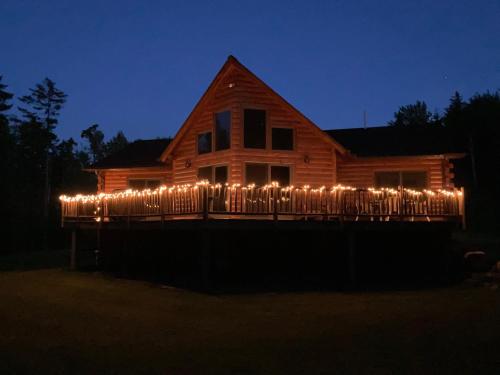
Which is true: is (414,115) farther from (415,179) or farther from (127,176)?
(127,176)

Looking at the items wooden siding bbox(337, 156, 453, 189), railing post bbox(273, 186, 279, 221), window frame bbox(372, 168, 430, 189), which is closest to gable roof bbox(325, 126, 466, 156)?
wooden siding bbox(337, 156, 453, 189)

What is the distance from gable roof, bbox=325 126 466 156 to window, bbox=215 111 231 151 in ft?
18.7

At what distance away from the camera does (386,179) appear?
74.6ft

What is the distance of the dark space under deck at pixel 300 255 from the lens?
1717cm

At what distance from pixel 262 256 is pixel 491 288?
730 centimetres

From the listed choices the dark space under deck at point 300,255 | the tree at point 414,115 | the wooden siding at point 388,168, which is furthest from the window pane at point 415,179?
the tree at point 414,115

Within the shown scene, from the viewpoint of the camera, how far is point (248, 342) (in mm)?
9484

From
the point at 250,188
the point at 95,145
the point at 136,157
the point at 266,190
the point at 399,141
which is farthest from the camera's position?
the point at 95,145

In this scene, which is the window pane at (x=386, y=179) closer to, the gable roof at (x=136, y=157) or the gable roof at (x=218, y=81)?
the gable roof at (x=218, y=81)

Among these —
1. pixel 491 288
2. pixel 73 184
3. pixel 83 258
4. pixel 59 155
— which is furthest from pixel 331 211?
pixel 73 184

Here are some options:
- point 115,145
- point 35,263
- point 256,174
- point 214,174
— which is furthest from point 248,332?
point 115,145

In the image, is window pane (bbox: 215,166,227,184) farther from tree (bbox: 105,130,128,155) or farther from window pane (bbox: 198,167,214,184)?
tree (bbox: 105,130,128,155)

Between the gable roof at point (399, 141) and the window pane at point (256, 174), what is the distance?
180 inches

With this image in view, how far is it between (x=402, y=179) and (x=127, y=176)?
12.6 m
